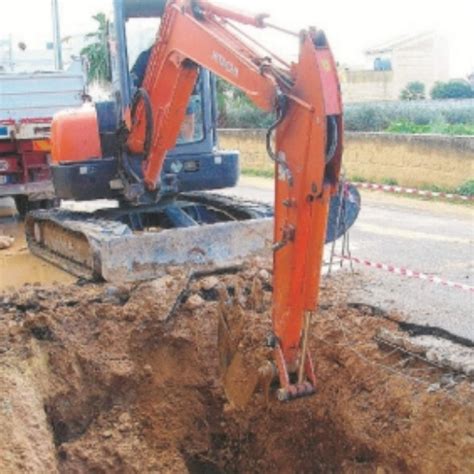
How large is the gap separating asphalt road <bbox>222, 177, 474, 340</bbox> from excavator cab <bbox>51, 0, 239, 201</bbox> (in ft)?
7.54

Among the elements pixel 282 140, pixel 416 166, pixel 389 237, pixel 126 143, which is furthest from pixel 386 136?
pixel 282 140

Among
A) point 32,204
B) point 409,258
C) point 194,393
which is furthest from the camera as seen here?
point 32,204

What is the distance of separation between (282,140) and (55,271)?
17.2 ft

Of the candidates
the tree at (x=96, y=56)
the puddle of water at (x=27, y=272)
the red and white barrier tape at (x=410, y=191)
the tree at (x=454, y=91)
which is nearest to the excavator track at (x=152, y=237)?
the puddle of water at (x=27, y=272)

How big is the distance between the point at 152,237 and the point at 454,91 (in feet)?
87.7

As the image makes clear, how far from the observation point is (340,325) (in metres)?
6.30

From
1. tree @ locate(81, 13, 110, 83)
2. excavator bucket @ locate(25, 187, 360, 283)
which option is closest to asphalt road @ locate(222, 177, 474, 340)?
excavator bucket @ locate(25, 187, 360, 283)

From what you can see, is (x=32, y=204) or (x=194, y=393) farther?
(x=32, y=204)

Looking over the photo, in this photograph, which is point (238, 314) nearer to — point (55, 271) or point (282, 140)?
point (282, 140)

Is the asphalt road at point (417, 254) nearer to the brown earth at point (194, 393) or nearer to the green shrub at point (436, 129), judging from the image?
the brown earth at point (194, 393)

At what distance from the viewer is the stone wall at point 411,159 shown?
638 inches

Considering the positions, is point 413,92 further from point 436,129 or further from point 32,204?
point 32,204

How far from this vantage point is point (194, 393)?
21.6 ft

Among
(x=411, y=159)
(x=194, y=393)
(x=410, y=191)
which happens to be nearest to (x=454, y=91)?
(x=411, y=159)
